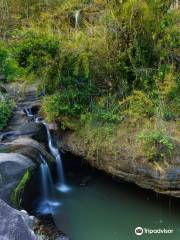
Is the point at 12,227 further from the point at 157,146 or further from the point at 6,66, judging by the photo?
the point at 6,66

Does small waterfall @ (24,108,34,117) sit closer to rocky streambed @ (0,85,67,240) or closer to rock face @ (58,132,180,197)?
rocky streambed @ (0,85,67,240)

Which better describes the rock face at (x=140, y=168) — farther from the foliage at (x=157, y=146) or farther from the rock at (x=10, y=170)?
the rock at (x=10, y=170)

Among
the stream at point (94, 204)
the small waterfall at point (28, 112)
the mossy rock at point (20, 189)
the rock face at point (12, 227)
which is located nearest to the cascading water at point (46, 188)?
the stream at point (94, 204)

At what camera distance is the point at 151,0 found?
757cm

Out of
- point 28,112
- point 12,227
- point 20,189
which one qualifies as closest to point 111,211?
point 20,189

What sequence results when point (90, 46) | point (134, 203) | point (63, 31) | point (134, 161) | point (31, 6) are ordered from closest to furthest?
point (134, 161)
point (134, 203)
point (90, 46)
point (63, 31)
point (31, 6)

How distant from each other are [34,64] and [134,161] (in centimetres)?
300

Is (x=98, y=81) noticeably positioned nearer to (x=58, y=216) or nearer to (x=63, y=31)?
(x=63, y=31)

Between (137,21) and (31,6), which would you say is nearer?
(137,21)

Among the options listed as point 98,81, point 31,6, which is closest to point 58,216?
point 98,81

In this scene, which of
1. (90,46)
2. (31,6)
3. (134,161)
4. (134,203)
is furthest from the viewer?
(31,6)

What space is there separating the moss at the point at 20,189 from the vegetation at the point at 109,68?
1382mm

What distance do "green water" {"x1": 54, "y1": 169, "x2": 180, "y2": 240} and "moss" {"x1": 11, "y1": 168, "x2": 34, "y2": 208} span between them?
87 cm

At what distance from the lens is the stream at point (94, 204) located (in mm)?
6789
